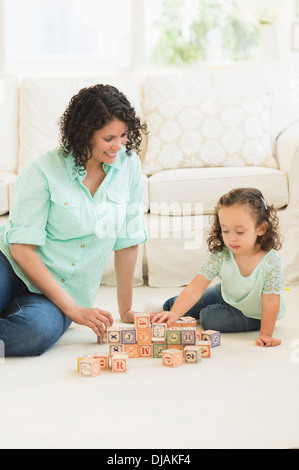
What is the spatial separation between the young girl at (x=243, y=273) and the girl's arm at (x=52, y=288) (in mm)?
199

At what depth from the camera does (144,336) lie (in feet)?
6.50

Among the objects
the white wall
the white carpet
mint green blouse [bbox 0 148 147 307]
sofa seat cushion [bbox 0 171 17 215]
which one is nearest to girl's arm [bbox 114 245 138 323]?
mint green blouse [bbox 0 148 147 307]

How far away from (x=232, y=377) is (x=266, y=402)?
21 centimetres

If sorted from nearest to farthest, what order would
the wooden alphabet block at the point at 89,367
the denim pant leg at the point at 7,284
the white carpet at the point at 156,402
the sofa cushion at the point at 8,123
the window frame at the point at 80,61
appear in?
the white carpet at the point at 156,402
the wooden alphabet block at the point at 89,367
the denim pant leg at the point at 7,284
the sofa cushion at the point at 8,123
the window frame at the point at 80,61

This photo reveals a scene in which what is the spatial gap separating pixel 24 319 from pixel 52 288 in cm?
13

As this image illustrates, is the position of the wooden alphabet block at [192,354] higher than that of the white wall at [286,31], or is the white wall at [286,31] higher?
the white wall at [286,31]

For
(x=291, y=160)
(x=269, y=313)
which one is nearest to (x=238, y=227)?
(x=269, y=313)

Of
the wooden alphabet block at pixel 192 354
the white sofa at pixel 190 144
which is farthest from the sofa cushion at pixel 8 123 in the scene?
the wooden alphabet block at pixel 192 354

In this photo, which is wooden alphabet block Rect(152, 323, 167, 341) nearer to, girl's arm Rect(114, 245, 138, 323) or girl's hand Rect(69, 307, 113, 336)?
girl's hand Rect(69, 307, 113, 336)

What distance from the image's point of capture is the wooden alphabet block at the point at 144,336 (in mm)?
1977

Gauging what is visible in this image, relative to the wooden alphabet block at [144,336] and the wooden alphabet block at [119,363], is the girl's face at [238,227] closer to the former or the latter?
the wooden alphabet block at [144,336]

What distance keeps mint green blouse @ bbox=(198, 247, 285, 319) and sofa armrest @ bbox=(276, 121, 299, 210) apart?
3.08 feet

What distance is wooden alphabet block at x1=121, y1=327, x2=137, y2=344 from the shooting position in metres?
1.94

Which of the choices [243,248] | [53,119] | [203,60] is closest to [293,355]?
[243,248]
